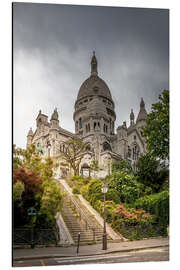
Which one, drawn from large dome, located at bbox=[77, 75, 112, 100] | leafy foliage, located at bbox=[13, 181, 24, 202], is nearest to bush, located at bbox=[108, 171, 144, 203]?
large dome, located at bbox=[77, 75, 112, 100]

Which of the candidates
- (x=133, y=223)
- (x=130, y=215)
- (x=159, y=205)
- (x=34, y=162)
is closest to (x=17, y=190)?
(x=34, y=162)

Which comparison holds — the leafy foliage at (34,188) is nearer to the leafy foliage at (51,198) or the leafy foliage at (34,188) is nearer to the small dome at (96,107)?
the leafy foliage at (51,198)

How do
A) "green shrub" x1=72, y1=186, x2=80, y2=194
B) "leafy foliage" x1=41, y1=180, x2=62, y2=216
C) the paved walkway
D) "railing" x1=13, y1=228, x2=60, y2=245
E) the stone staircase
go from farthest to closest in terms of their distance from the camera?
1. "green shrub" x1=72, y1=186, x2=80, y2=194
2. the stone staircase
3. "leafy foliage" x1=41, y1=180, x2=62, y2=216
4. "railing" x1=13, y1=228, x2=60, y2=245
5. the paved walkway

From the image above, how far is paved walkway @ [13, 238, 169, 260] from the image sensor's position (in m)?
7.36

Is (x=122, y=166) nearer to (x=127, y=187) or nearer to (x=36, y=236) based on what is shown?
(x=127, y=187)

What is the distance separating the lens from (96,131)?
33.0 ft

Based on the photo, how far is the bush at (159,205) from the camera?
9.48m

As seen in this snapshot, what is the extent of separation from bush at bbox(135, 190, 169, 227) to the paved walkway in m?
0.75

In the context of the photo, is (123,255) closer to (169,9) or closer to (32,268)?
(32,268)

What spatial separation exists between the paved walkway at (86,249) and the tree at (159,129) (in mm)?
2630

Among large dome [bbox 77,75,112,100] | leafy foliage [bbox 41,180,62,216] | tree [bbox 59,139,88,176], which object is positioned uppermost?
large dome [bbox 77,75,112,100]

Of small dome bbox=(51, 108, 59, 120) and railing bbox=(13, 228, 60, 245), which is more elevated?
small dome bbox=(51, 108, 59, 120)

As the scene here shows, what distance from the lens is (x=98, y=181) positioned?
10203 millimetres

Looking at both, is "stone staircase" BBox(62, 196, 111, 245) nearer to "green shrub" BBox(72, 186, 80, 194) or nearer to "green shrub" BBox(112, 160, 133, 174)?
"green shrub" BBox(72, 186, 80, 194)
